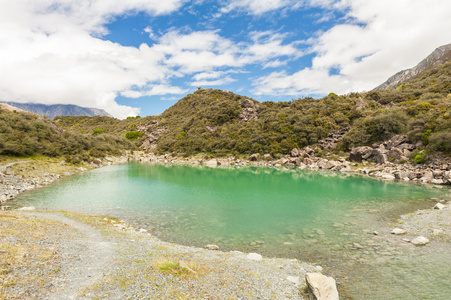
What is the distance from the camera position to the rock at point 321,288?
937cm

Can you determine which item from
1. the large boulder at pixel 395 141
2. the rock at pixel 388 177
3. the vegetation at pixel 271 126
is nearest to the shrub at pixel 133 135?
the vegetation at pixel 271 126

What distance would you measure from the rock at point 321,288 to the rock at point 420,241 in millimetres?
10268

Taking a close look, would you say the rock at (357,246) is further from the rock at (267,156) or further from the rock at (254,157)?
the rock at (254,157)

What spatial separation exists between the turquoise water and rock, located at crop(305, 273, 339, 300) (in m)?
2.05

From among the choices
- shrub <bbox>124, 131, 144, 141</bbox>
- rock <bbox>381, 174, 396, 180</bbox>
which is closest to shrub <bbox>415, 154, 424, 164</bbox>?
rock <bbox>381, 174, 396, 180</bbox>

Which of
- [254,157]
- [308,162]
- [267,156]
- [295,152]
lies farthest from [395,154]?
[254,157]

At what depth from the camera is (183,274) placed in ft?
34.7

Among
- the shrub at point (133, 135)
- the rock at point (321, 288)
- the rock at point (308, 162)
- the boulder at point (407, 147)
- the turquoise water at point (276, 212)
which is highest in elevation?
the shrub at point (133, 135)

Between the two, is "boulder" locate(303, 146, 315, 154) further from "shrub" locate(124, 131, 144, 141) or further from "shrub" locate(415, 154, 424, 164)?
"shrub" locate(124, 131, 144, 141)

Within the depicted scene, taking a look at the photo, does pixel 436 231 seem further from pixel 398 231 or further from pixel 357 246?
pixel 357 246

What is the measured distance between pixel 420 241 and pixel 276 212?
12.6 m

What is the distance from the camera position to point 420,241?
15.5 meters

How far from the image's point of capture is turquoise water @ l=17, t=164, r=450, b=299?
48.0 ft

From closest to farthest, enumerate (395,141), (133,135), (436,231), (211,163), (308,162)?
1. (436,231)
2. (395,141)
3. (308,162)
4. (211,163)
5. (133,135)
